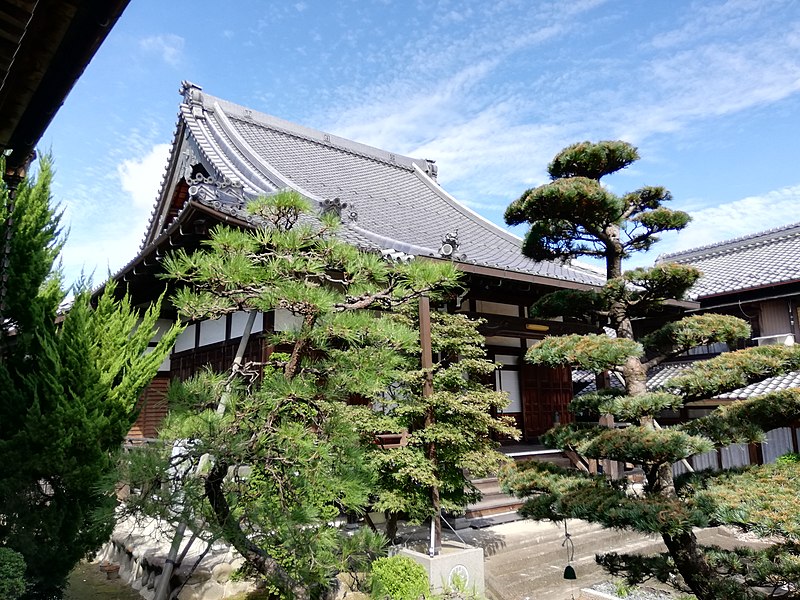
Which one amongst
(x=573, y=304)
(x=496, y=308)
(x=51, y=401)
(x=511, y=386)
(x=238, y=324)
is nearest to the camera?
(x=51, y=401)

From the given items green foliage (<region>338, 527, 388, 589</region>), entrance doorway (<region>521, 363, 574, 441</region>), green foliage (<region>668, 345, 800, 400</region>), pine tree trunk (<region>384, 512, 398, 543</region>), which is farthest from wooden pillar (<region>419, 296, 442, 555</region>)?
entrance doorway (<region>521, 363, 574, 441</region>)

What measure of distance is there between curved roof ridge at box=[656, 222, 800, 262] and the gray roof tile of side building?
756 centimetres

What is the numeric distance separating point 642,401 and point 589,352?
532 millimetres

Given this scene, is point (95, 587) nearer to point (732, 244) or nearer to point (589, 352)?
point (589, 352)

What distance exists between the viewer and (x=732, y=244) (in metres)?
Result: 16.9

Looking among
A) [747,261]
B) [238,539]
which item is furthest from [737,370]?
[747,261]

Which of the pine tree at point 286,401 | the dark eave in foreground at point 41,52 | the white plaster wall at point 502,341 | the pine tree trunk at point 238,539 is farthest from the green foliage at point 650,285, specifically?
the white plaster wall at point 502,341

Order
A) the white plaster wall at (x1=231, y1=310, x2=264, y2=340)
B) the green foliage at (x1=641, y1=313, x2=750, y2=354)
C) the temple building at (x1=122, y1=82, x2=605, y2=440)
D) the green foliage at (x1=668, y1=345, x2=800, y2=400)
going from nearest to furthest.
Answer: the green foliage at (x1=668, y1=345, x2=800, y2=400) < the green foliage at (x1=641, y1=313, x2=750, y2=354) < the temple building at (x1=122, y1=82, x2=605, y2=440) < the white plaster wall at (x1=231, y1=310, x2=264, y2=340)

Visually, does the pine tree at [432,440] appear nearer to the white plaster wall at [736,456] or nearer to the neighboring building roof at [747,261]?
the neighboring building roof at [747,261]

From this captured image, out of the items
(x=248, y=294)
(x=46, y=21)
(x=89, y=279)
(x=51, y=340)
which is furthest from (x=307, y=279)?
(x=89, y=279)

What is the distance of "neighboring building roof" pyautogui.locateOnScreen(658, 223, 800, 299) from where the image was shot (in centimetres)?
1250

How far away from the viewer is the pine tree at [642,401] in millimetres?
3898

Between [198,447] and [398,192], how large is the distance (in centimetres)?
1166

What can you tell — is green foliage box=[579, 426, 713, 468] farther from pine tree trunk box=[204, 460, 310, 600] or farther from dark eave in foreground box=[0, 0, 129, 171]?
dark eave in foreground box=[0, 0, 129, 171]
